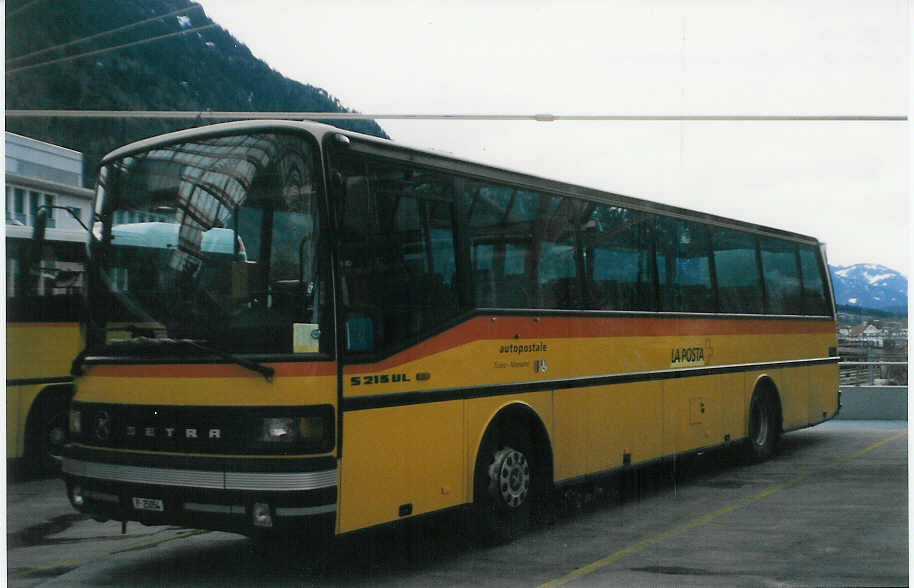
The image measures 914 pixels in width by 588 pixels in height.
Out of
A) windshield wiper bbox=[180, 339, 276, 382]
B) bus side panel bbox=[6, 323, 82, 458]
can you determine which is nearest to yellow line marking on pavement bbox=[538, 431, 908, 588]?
windshield wiper bbox=[180, 339, 276, 382]

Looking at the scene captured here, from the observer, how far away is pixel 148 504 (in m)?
6.99

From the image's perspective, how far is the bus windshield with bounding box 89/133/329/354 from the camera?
→ 678cm

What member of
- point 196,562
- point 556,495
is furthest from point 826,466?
point 196,562

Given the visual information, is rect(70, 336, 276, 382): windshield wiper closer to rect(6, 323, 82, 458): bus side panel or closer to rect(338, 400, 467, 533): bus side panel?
rect(338, 400, 467, 533): bus side panel

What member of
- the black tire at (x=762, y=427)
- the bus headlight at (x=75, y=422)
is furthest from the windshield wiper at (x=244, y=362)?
the black tire at (x=762, y=427)

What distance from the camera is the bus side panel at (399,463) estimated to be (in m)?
6.95

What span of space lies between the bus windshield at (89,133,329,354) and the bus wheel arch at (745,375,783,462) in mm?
8304

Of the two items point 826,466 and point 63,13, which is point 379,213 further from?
point 826,466

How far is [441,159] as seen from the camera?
8.28 meters

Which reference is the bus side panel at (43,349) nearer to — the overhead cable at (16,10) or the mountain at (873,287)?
the overhead cable at (16,10)

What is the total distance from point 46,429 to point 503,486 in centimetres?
717

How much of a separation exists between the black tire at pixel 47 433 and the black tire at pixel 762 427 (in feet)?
28.7

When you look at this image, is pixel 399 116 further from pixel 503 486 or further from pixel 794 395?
pixel 794 395

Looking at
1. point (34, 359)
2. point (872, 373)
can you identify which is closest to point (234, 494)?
point (34, 359)
